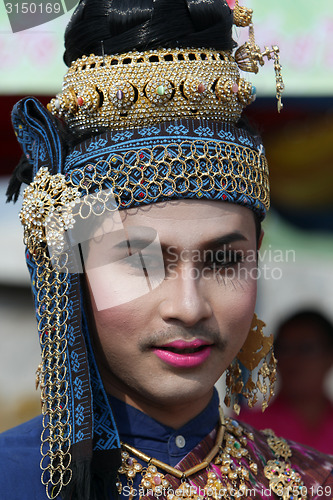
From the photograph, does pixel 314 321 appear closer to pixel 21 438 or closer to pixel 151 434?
pixel 151 434

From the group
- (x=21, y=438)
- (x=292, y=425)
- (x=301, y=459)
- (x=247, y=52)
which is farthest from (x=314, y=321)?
(x=21, y=438)

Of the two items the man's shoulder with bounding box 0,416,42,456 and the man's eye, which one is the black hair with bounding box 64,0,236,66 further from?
the man's shoulder with bounding box 0,416,42,456

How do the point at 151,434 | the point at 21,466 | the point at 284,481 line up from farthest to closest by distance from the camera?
1. the point at 284,481
2. the point at 151,434
3. the point at 21,466

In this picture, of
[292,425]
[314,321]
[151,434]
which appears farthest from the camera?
[314,321]

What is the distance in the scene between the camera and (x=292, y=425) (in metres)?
4.59

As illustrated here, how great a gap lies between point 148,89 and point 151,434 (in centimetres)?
103

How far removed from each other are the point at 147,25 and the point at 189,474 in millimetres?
1354

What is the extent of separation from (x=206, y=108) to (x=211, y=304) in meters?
0.60

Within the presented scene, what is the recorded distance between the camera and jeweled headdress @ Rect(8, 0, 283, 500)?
208 cm

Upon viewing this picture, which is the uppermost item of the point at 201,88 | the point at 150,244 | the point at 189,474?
the point at 201,88

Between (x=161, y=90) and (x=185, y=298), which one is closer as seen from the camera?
(x=185, y=298)

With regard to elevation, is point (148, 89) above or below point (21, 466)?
above

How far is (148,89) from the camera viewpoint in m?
2.15

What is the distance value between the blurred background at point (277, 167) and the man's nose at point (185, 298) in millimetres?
1114
